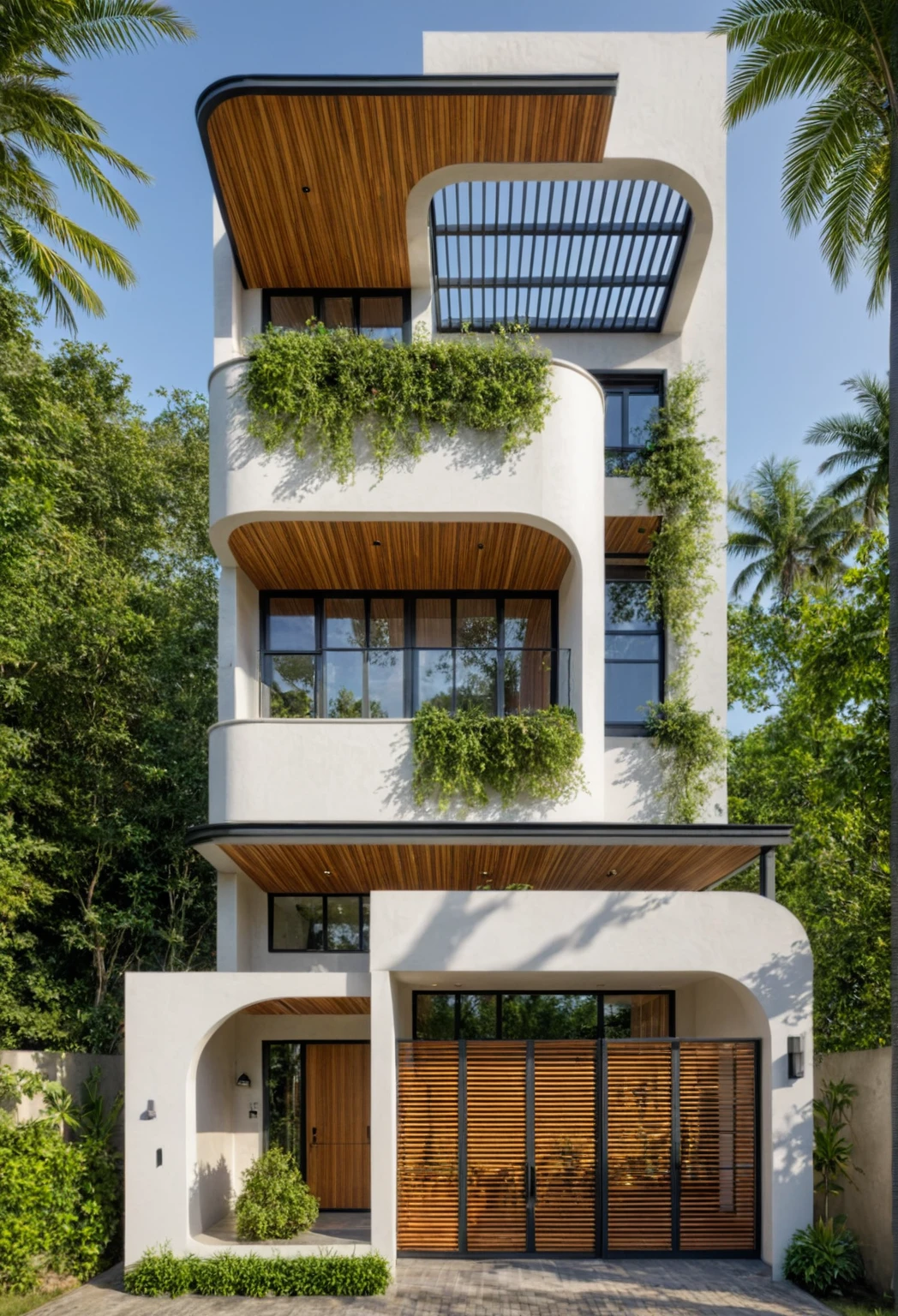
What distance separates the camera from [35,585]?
16.8 metres

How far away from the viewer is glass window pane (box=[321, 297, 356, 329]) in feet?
52.4

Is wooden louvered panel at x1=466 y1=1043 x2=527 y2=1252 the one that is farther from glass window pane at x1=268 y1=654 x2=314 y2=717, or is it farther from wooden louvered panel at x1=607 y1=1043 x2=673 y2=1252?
glass window pane at x1=268 y1=654 x2=314 y2=717

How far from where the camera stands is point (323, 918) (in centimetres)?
1565

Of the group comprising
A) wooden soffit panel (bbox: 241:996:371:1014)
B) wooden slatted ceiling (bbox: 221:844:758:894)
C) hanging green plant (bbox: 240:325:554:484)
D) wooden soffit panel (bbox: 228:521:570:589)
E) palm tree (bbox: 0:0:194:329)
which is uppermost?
palm tree (bbox: 0:0:194:329)

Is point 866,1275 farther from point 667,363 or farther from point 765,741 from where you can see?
point 765,741

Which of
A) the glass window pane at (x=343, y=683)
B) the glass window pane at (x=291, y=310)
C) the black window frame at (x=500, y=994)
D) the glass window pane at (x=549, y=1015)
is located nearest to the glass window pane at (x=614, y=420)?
the glass window pane at (x=291, y=310)

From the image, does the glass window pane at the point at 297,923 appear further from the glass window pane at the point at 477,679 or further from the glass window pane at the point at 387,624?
the glass window pane at the point at 387,624

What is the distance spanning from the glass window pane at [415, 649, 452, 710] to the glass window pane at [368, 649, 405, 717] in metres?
0.24

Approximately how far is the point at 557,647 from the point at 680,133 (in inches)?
295

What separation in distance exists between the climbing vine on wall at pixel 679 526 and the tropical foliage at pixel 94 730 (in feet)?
29.2

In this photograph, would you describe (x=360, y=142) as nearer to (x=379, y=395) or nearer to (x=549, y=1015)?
(x=379, y=395)

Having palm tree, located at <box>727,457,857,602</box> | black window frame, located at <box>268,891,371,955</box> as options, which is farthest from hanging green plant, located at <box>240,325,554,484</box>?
palm tree, located at <box>727,457,857,602</box>

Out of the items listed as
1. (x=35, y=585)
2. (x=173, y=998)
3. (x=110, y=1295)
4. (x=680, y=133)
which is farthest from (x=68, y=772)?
(x=680, y=133)

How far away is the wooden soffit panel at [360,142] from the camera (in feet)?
41.9
